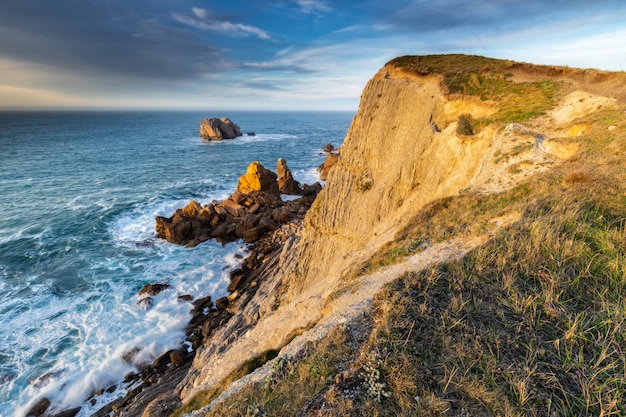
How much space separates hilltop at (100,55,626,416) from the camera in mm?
4188

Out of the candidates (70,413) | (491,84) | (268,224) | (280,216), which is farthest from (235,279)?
(491,84)

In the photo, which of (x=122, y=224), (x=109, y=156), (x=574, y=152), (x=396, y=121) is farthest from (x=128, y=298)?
(x=109, y=156)

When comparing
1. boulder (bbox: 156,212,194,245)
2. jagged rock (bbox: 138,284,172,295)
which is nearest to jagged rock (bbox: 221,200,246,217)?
boulder (bbox: 156,212,194,245)

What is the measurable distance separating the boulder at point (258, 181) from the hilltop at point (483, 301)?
82.3 feet

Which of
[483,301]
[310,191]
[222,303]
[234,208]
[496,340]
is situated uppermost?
[483,301]

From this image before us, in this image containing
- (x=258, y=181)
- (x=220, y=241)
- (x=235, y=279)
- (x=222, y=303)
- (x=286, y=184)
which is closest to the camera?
(x=222, y=303)

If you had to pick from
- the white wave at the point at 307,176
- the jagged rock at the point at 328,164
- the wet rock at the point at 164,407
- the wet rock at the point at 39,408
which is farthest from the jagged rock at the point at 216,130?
the wet rock at the point at 164,407

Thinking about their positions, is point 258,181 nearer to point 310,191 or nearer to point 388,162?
point 310,191

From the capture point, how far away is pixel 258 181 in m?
40.0

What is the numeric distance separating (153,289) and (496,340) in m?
24.8

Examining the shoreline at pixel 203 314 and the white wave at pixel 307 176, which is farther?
the white wave at pixel 307 176

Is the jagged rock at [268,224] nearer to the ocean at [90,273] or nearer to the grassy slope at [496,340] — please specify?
the ocean at [90,273]

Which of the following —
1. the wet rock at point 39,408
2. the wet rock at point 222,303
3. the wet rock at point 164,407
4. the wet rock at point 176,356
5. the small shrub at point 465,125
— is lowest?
the wet rock at point 39,408

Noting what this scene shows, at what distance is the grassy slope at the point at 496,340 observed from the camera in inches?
157
